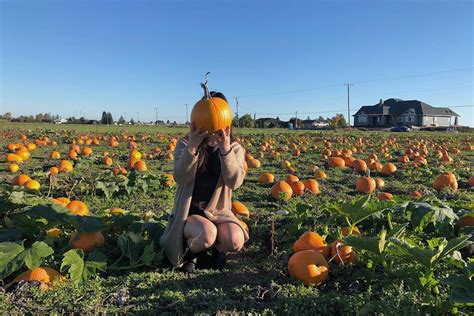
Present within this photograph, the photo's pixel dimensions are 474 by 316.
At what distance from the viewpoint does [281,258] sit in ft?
12.2

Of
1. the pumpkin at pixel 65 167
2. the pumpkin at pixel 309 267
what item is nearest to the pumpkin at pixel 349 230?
the pumpkin at pixel 309 267

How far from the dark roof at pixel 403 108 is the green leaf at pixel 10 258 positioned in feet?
262

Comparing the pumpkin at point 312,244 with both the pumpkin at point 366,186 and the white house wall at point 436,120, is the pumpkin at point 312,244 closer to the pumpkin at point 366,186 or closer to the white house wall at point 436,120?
the pumpkin at point 366,186

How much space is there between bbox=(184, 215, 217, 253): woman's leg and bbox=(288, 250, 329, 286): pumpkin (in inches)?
28.8

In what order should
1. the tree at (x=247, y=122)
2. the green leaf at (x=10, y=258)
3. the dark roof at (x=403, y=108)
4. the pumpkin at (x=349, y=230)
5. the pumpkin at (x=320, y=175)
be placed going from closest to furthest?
the green leaf at (x=10, y=258), the pumpkin at (x=349, y=230), the pumpkin at (x=320, y=175), the tree at (x=247, y=122), the dark roof at (x=403, y=108)

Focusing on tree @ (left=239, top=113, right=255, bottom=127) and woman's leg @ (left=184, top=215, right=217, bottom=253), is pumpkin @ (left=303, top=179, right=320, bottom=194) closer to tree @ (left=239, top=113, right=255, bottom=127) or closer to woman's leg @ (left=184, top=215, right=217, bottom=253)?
woman's leg @ (left=184, top=215, right=217, bottom=253)

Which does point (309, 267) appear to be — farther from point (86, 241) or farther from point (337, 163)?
point (337, 163)

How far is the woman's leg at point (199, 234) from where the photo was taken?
3.46 m

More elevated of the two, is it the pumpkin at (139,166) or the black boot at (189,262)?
the pumpkin at (139,166)

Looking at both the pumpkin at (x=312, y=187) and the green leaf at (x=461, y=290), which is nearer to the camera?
the green leaf at (x=461, y=290)

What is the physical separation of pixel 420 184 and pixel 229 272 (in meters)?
5.44

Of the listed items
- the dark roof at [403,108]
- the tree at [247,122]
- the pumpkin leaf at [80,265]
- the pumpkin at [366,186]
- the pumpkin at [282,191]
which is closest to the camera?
the pumpkin leaf at [80,265]

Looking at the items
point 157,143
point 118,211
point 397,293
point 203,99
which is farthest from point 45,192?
point 157,143

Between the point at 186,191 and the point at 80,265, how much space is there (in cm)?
106
